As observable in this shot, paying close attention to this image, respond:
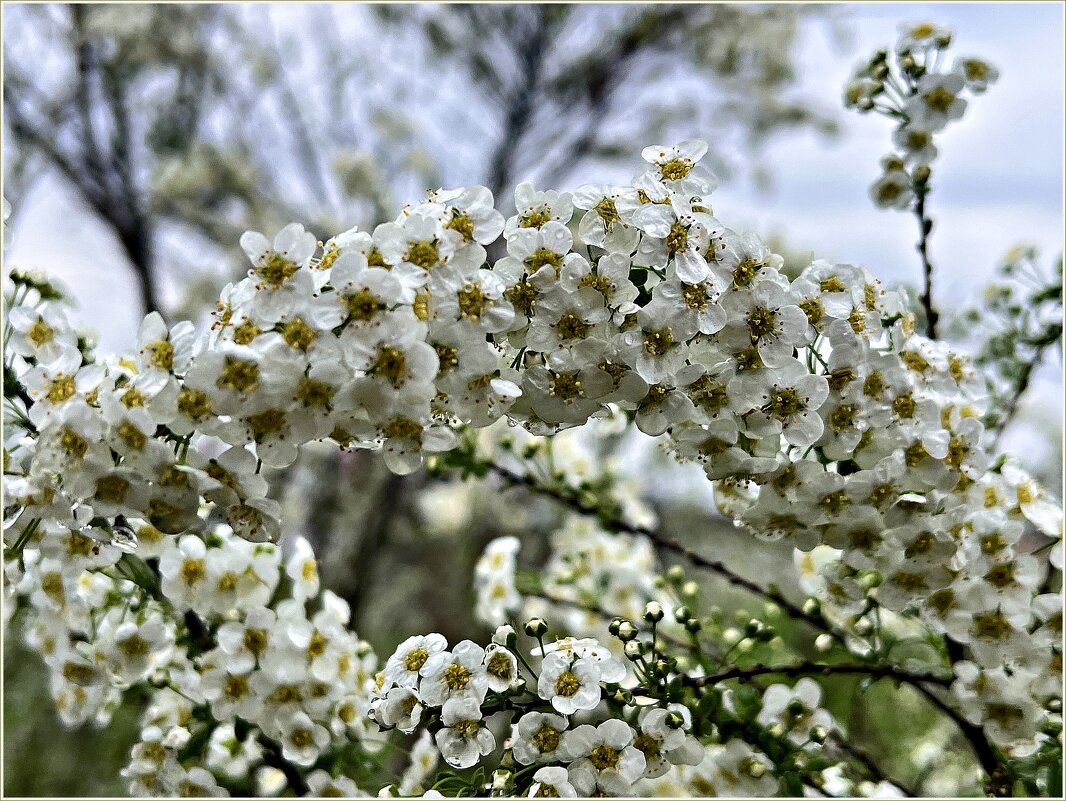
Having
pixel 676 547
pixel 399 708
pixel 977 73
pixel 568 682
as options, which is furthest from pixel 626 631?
pixel 977 73

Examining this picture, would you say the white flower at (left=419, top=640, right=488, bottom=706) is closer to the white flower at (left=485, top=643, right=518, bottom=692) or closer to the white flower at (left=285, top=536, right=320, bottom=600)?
the white flower at (left=485, top=643, right=518, bottom=692)

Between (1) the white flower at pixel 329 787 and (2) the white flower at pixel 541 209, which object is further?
(1) the white flower at pixel 329 787

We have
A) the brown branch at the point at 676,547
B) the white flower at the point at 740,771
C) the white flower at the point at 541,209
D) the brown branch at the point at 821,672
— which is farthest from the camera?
the brown branch at the point at 676,547

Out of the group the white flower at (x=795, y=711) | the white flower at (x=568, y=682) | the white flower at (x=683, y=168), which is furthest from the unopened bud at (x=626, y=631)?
the white flower at (x=683, y=168)

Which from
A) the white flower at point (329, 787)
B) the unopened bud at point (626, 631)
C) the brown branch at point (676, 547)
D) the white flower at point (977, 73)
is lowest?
the white flower at point (329, 787)

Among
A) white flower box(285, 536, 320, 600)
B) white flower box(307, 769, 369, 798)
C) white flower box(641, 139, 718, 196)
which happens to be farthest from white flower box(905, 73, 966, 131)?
white flower box(307, 769, 369, 798)

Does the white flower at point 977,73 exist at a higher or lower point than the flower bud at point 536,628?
higher

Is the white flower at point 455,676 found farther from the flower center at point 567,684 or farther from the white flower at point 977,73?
the white flower at point 977,73

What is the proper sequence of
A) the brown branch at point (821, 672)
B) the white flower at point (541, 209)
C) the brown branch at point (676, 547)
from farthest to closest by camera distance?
the brown branch at point (676, 547), the brown branch at point (821, 672), the white flower at point (541, 209)

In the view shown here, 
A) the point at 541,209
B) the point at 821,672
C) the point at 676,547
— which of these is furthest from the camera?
the point at 676,547

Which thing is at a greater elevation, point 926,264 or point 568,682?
point 926,264

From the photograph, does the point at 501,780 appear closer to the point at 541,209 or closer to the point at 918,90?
the point at 541,209

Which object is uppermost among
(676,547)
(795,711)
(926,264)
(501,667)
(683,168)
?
(926,264)

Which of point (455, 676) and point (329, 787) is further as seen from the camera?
point (329, 787)
